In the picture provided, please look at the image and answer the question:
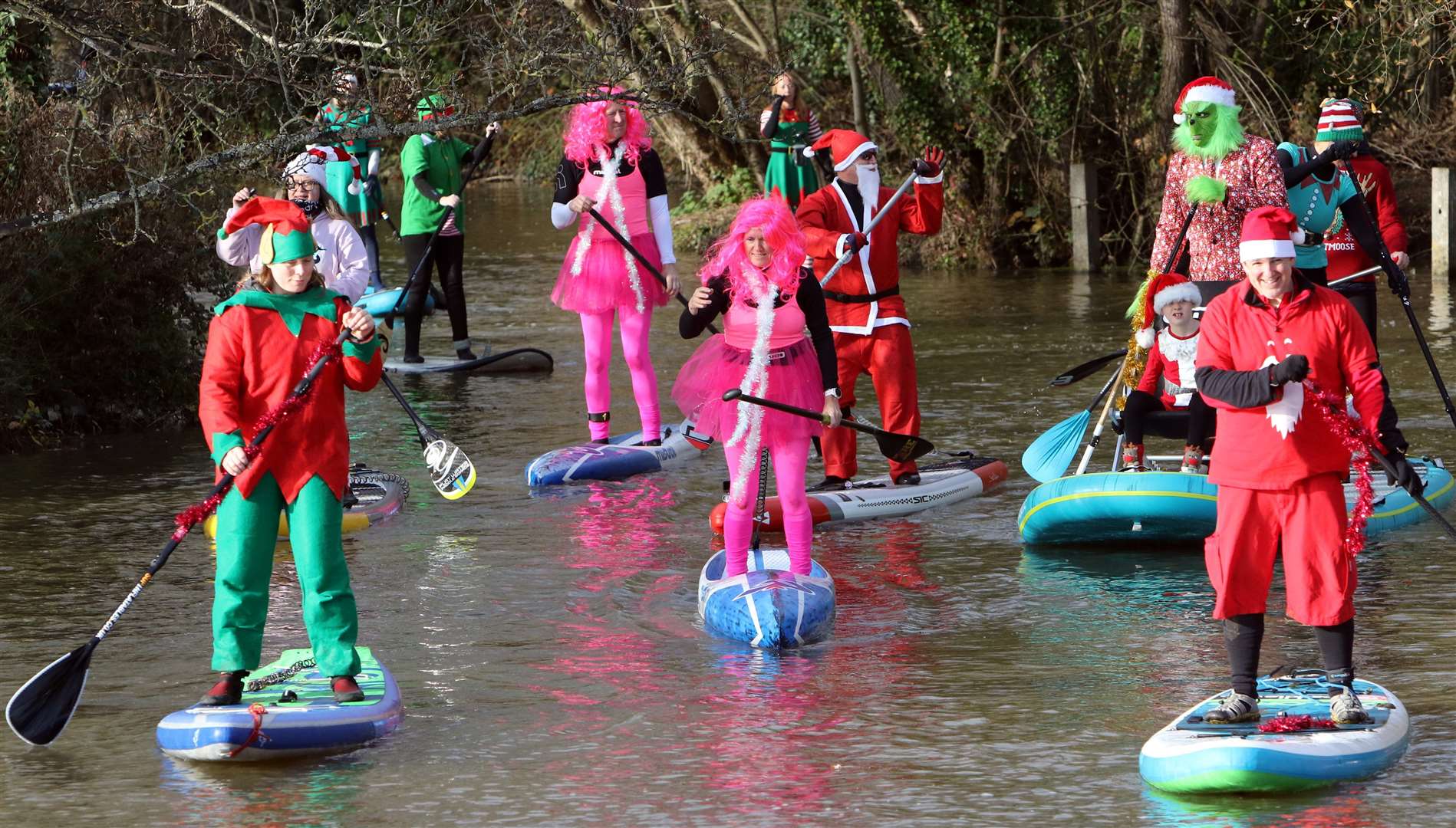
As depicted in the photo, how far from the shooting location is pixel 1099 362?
9.66 metres

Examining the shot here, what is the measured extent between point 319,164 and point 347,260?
2.57 meters

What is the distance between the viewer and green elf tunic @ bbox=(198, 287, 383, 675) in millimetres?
6285

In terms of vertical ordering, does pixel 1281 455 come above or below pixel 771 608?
above

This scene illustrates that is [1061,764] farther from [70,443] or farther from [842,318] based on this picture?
[70,443]

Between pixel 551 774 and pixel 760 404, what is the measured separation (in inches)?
88.7

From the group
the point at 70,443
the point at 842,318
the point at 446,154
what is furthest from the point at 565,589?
the point at 446,154

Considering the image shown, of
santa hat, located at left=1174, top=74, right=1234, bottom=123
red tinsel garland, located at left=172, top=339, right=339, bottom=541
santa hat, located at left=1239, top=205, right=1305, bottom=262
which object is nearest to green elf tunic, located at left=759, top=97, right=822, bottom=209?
santa hat, located at left=1174, top=74, right=1234, bottom=123

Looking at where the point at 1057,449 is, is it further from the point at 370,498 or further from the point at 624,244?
the point at 370,498

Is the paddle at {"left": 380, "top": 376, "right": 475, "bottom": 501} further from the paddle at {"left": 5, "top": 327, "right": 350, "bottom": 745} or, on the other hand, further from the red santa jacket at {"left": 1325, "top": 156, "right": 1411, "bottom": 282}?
the red santa jacket at {"left": 1325, "top": 156, "right": 1411, "bottom": 282}

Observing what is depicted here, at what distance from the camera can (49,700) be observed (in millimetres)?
6156

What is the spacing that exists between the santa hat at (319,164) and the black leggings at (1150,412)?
14.8 ft

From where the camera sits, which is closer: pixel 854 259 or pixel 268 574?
pixel 268 574

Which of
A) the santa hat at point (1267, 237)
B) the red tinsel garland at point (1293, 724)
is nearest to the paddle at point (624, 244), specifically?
the santa hat at point (1267, 237)

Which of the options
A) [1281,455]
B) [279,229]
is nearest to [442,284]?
[279,229]
